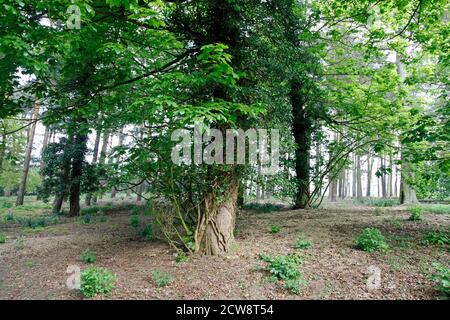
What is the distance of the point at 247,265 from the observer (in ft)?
14.4

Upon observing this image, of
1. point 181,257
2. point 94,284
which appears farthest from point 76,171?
point 94,284

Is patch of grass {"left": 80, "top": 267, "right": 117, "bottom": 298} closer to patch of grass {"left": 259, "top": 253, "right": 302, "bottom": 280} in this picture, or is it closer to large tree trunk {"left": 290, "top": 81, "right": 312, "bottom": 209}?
patch of grass {"left": 259, "top": 253, "right": 302, "bottom": 280}

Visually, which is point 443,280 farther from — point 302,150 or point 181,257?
point 302,150

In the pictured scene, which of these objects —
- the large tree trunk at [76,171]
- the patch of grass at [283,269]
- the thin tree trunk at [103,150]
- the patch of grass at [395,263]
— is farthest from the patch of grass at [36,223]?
the patch of grass at [395,263]

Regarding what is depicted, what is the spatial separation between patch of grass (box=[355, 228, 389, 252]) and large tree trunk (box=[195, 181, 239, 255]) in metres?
2.30

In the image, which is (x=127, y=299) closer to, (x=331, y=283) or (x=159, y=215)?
(x=159, y=215)

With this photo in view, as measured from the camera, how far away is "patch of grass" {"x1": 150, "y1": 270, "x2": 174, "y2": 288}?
12.5 ft

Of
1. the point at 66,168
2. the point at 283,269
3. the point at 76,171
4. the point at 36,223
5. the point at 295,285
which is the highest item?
the point at 66,168

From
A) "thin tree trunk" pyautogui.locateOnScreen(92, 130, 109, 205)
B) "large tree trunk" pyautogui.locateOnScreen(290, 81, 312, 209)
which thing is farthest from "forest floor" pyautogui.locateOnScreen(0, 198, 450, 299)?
"thin tree trunk" pyautogui.locateOnScreen(92, 130, 109, 205)

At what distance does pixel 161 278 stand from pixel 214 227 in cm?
132

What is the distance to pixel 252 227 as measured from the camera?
22.2 feet

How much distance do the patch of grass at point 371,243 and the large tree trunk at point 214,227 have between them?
2.30 meters
